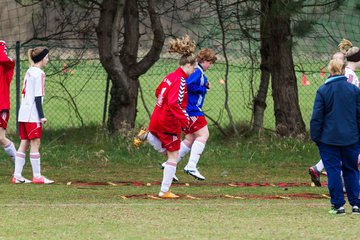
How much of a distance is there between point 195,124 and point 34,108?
7.09ft

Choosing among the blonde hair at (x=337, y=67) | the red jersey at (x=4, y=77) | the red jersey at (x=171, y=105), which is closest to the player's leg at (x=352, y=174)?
the blonde hair at (x=337, y=67)

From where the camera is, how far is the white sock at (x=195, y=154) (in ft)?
46.0

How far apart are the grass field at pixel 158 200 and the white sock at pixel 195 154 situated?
0.27m

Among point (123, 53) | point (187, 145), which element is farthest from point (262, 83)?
point (187, 145)

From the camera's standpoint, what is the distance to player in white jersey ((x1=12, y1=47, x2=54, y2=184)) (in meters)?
13.5

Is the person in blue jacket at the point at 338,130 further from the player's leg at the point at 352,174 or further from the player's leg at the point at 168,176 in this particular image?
the player's leg at the point at 168,176

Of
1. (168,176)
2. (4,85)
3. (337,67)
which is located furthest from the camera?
(4,85)

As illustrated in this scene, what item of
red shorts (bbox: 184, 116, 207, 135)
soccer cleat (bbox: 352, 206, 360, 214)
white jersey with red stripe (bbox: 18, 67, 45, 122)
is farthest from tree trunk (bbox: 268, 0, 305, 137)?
soccer cleat (bbox: 352, 206, 360, 214)

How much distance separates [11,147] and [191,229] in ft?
19.4

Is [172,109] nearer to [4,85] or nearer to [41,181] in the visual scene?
[41,181]

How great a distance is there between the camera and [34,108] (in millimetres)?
13570

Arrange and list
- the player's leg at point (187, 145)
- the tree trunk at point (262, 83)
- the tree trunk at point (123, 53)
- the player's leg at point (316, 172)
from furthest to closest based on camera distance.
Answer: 1. the tree trunk at point (262, 83)
2. the tree trunk at point (123, 53)
3. the player's leg at point (187, 145)
4. the player's leg at point (316, 172)

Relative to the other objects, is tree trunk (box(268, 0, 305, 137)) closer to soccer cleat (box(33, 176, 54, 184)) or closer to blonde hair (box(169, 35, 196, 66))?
soccer cleat (box(33, 176, 54, 184))

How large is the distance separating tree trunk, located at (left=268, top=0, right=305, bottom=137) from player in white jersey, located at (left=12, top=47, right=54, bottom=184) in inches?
220
